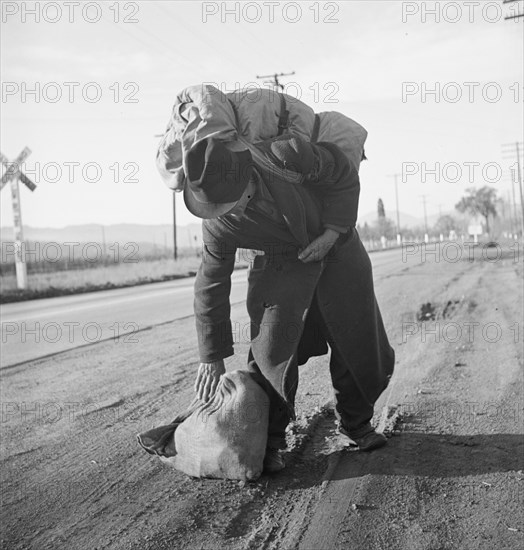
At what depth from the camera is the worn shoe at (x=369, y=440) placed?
4.03m

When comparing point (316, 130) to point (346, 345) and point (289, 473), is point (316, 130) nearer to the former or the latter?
point (346, 345)

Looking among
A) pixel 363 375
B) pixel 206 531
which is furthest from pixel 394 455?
pixel 206 531

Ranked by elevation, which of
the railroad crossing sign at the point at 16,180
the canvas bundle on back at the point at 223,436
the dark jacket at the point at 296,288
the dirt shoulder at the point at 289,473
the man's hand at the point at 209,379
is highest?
the railroad crossing sign at the point at 16,180

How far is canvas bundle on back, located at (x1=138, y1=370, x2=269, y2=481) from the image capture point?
360 centimetres

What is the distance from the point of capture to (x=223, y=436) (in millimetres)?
3648

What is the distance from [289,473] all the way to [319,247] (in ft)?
4.05

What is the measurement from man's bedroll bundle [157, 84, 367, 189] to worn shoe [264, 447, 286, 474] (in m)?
1.59

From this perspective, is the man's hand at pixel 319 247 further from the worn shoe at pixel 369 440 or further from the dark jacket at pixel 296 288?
the worn shoe at pixel 369 440

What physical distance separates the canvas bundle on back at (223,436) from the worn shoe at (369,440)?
24.9 inches

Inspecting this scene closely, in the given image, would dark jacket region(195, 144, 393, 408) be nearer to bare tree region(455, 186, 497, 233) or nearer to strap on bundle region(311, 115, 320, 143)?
strap on bundle region(311, 115, 320, 143)

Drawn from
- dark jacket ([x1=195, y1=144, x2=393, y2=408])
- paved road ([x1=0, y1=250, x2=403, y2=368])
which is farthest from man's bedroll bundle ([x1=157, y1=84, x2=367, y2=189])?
paved road ([x1=0, y1=250, x2=403, y2=368])

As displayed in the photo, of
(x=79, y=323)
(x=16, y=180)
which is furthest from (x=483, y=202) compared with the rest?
(x=79, y=323)

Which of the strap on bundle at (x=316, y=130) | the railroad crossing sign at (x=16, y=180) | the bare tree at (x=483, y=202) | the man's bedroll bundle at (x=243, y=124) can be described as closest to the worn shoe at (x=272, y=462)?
the man's bedroll bundle at (x=243, y=124)

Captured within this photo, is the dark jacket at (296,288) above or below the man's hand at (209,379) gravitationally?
above
